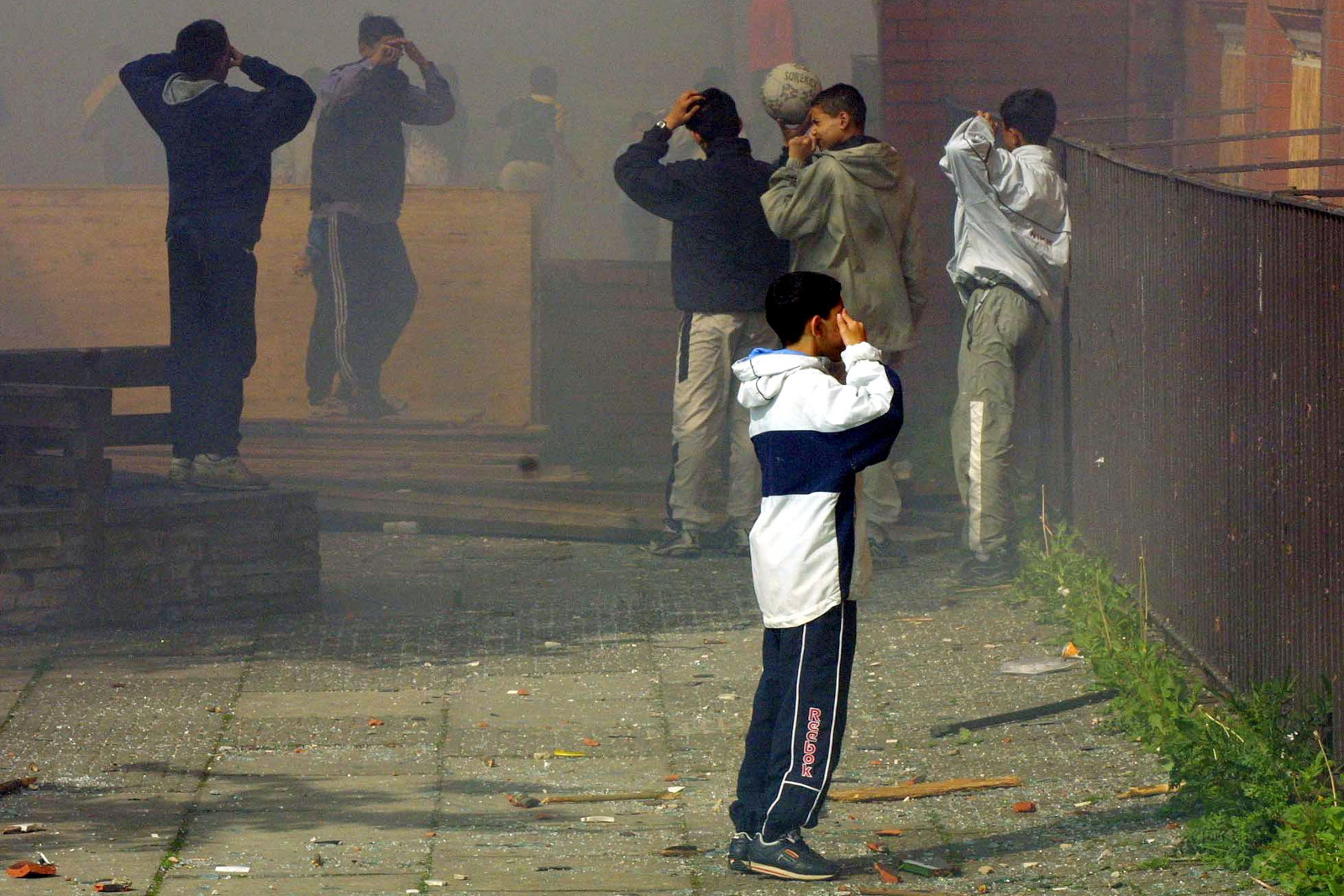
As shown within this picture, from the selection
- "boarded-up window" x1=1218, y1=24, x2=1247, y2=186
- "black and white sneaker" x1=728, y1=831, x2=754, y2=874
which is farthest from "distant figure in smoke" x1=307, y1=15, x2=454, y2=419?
"black and white sneaker" x1=728, y1=831, x2=754, y2=874

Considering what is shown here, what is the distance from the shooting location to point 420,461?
10930 mm

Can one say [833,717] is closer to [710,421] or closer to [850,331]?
[850,331]

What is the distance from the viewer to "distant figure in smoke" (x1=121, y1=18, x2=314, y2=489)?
8180 millimetres

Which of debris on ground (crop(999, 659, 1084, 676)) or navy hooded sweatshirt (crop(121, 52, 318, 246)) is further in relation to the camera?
navy hooded sweatshirt (crop(121, 52, 318, 246))

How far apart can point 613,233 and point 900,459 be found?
46.1 feet

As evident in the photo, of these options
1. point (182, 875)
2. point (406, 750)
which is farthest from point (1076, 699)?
point (182, 875)

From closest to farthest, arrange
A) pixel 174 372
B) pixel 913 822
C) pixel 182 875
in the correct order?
pixel 182 875, pixel 913 822, pixel 174 372

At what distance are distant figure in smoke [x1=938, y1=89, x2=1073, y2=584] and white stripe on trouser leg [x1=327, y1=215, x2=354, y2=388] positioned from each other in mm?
4406

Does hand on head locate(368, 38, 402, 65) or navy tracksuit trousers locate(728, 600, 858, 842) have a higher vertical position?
hand on head locate(368, 38, 402, 65)

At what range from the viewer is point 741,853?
200 inches

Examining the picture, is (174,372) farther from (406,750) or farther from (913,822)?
(913,822)

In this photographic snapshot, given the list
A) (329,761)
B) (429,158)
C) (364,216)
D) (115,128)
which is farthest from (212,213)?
(115,128)

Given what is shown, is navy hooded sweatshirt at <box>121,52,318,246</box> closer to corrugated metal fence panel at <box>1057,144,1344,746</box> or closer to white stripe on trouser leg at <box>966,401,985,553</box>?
white stripe on trouser leg at <box>966,401,985,553</box>

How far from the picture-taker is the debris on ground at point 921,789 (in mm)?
5730
